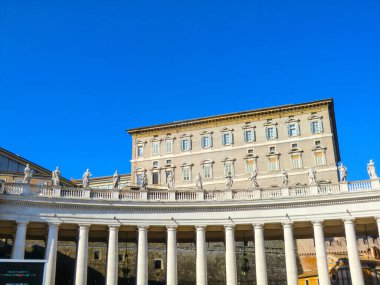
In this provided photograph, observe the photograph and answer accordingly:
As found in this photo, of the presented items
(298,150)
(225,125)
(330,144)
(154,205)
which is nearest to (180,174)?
(225,125)

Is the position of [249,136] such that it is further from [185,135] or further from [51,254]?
[51,254]

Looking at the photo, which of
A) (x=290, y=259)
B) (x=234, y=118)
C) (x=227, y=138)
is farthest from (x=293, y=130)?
(x=290, y=259)

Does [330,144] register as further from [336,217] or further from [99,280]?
[99,280]

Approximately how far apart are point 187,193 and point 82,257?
450 inches

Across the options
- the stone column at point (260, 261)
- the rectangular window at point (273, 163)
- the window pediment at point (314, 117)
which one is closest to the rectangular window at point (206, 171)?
the rectangular window at point (273, 163)

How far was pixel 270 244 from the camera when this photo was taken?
2608 inches

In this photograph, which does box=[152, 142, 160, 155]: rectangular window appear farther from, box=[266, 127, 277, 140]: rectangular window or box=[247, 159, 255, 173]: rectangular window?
box=[266, 127, 277, 140]: rectangular window

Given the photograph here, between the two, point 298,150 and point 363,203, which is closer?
point 363,203

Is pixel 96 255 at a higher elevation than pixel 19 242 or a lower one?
higher

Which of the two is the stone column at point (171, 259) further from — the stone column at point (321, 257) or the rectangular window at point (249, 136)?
the rectangular window at point (249, 136)

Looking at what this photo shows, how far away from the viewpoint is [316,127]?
8169cm

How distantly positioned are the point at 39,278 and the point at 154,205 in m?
24.5

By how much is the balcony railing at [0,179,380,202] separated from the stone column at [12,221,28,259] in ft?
8.88

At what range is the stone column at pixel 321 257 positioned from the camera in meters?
40.4
